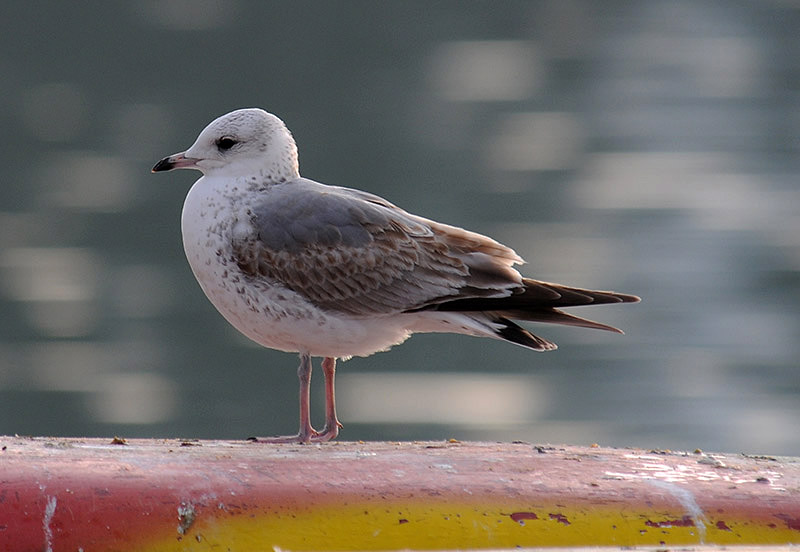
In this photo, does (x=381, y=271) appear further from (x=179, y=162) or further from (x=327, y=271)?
(x=179, y=162)

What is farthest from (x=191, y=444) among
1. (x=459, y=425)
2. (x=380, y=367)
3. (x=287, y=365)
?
(x=287, y=365)

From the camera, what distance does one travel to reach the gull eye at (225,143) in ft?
16.8

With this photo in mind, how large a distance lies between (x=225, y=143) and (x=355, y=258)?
677mm

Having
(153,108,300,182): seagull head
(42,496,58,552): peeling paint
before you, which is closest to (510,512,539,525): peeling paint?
(42,496,58,552): peeling paint

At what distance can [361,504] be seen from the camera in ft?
11.7

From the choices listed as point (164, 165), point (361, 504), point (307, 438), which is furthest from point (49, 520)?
point (164, 165)

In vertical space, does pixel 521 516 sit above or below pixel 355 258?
below

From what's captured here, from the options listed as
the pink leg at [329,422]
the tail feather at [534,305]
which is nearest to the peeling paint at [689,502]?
the tail feather at [534,305]

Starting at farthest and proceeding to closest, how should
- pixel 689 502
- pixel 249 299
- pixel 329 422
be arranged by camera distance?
pixel 329 422 < pixel 249 299 < pixel 689 502

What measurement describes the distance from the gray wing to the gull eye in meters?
0.23

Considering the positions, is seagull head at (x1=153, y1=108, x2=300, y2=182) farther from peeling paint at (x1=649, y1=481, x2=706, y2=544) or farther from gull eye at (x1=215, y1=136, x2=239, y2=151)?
peeling paint at (x1=649, y1=481, x2=706, y2=544)

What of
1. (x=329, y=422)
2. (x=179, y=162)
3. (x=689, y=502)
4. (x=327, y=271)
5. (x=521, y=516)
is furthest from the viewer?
(x=179, y=162)

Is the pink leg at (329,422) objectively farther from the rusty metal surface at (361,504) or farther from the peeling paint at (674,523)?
the peeling paint at (674,523)

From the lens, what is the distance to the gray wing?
4883 mm
